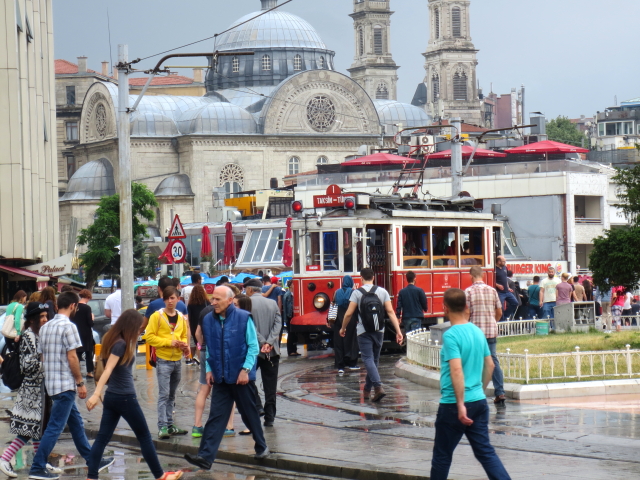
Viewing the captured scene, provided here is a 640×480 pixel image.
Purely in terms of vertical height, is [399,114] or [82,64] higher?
[82,64]

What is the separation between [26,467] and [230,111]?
7447cm

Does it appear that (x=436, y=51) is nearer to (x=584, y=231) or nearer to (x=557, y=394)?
(x=584, y=231)

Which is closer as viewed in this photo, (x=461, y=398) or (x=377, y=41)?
(x=461, y=398)

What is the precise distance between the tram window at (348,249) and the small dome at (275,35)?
74.0 meters

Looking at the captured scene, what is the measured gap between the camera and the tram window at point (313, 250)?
2083 cm

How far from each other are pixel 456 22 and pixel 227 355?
122581 millimetres

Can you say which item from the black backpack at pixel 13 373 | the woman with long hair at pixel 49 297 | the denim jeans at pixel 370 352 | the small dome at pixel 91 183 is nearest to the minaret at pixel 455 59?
the small dome at pixel 91 183

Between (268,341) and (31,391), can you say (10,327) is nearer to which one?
(268,341)

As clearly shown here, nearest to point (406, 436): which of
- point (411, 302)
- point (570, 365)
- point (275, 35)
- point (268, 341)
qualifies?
point (268, 341)

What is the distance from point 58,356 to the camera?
9672mm

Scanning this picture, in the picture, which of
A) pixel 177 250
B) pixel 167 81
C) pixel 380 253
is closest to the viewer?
pixel 380 253

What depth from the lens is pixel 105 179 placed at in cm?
8250

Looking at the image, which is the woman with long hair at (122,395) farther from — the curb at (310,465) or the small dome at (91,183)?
the small dome at (91,183)

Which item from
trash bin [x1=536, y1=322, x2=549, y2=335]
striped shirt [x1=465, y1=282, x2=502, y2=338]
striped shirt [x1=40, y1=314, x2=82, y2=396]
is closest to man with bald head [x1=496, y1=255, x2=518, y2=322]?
trash bin [x1=536, y1=322, x2=549, y2=335]
